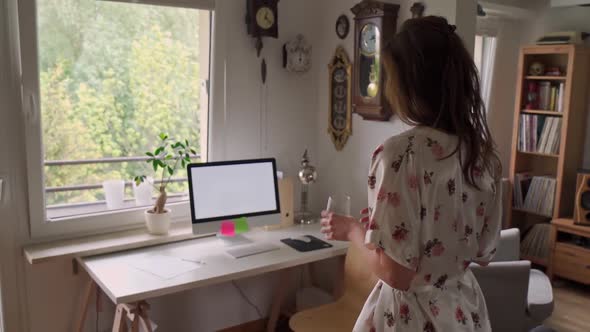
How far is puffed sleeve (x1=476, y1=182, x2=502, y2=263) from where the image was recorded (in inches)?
52.5

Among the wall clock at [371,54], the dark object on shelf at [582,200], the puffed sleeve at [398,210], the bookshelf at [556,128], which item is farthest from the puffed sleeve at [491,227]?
the bookshelf at [556,128]

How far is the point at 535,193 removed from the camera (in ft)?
13.2

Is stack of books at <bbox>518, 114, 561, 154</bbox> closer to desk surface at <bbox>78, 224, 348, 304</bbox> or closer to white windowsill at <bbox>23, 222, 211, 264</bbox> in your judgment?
desk surface at <bbox>78, 224, 348, 304</bbox>

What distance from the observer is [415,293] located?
4.18 feet

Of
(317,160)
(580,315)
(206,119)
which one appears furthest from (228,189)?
(580,315)

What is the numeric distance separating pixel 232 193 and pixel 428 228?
1489 mm

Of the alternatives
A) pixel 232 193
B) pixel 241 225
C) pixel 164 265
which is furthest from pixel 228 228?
pixel 164 265

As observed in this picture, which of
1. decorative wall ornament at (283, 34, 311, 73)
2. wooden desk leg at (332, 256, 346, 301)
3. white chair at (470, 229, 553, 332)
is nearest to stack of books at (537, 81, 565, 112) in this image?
white chair at (470, 229, 553, 332)

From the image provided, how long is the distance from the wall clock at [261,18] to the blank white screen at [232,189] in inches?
26.9

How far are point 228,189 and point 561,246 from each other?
8.36ft

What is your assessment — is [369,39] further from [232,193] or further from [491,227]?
[491,227]

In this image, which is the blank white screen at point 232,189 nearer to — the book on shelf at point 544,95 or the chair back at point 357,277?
the chair back at point 357,277

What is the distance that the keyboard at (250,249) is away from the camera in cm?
236

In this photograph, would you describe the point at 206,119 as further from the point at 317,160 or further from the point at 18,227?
the point at 18,227
